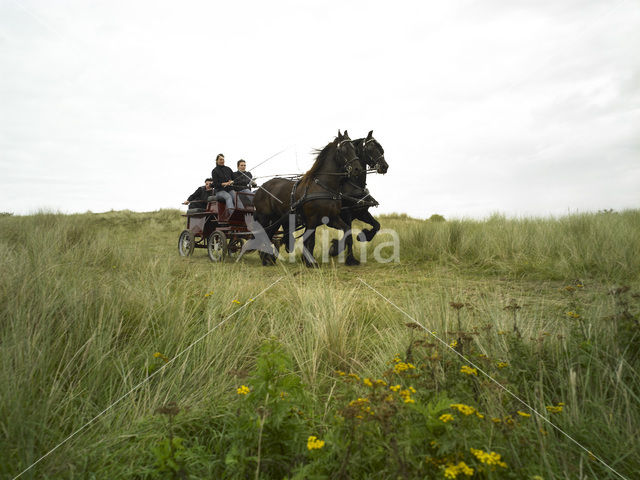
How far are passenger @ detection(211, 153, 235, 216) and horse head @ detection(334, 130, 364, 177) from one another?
2880 mm

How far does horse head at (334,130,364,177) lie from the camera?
24.1 feet

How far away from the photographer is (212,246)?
944cm

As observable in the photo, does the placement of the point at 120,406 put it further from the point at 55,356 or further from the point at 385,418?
the point at 385,418

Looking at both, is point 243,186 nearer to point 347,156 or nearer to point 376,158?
point 347,156

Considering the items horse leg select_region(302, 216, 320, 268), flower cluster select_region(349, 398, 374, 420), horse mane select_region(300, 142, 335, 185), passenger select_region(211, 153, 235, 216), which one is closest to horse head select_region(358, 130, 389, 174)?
horse mane select_region(300, 142, 335, 185)

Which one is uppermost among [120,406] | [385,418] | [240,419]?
[385,418]

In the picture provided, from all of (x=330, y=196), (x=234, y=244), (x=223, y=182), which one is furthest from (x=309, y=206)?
(x=223, y=182)

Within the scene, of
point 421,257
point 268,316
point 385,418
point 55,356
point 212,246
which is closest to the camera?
point 385,418

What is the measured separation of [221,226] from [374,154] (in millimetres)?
4668

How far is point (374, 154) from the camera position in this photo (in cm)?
790

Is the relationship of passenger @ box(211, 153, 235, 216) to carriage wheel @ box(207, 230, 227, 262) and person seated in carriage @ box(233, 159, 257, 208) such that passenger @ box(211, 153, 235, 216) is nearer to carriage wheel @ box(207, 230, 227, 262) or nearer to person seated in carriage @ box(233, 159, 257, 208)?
person seated in carriage @ box(233, 159, 257, 208)

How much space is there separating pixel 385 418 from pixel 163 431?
3.60ft

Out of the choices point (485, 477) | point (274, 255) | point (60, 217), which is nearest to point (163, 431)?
point (485, 477)

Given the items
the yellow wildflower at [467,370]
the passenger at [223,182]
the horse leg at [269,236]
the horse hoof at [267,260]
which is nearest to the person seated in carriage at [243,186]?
the passenger at [223,182]
